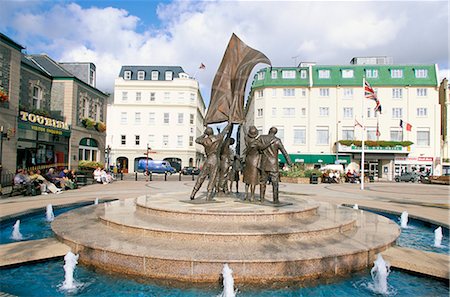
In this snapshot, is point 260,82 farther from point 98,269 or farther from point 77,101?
point 98,269

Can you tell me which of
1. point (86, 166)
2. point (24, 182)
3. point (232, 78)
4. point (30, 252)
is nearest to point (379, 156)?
point (86, 166)

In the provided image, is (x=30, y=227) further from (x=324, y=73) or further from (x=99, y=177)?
(x=324, y=73)

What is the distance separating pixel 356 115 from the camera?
44656 mm

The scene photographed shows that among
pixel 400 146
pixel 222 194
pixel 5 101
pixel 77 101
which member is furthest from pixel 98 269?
pixel 400 146

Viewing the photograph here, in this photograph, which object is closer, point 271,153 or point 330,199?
point 271,153

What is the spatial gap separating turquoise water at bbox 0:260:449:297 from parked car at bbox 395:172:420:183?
1590 inches

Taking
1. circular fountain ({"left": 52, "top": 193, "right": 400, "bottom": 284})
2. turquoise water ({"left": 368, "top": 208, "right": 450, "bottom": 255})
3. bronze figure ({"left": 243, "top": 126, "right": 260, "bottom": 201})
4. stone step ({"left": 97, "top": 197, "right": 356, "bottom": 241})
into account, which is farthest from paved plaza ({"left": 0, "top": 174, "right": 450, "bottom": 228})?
stone step ({"left": 97, "top": 197, "right": 356, "bottom": 241})

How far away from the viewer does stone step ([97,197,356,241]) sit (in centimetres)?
585

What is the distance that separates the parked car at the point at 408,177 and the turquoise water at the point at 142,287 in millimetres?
40376

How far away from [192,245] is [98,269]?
166 centimetres

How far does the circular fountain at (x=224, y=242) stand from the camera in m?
4.77

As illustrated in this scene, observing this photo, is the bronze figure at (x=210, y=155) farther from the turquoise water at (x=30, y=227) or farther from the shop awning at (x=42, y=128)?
the shop awning at (x=42, y=128)

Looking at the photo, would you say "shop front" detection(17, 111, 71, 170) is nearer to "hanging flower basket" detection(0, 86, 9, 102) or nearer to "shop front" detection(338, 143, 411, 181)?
"hanging flower basket" detection(0, 86, 9, 102)

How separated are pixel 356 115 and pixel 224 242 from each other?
44.1 m
